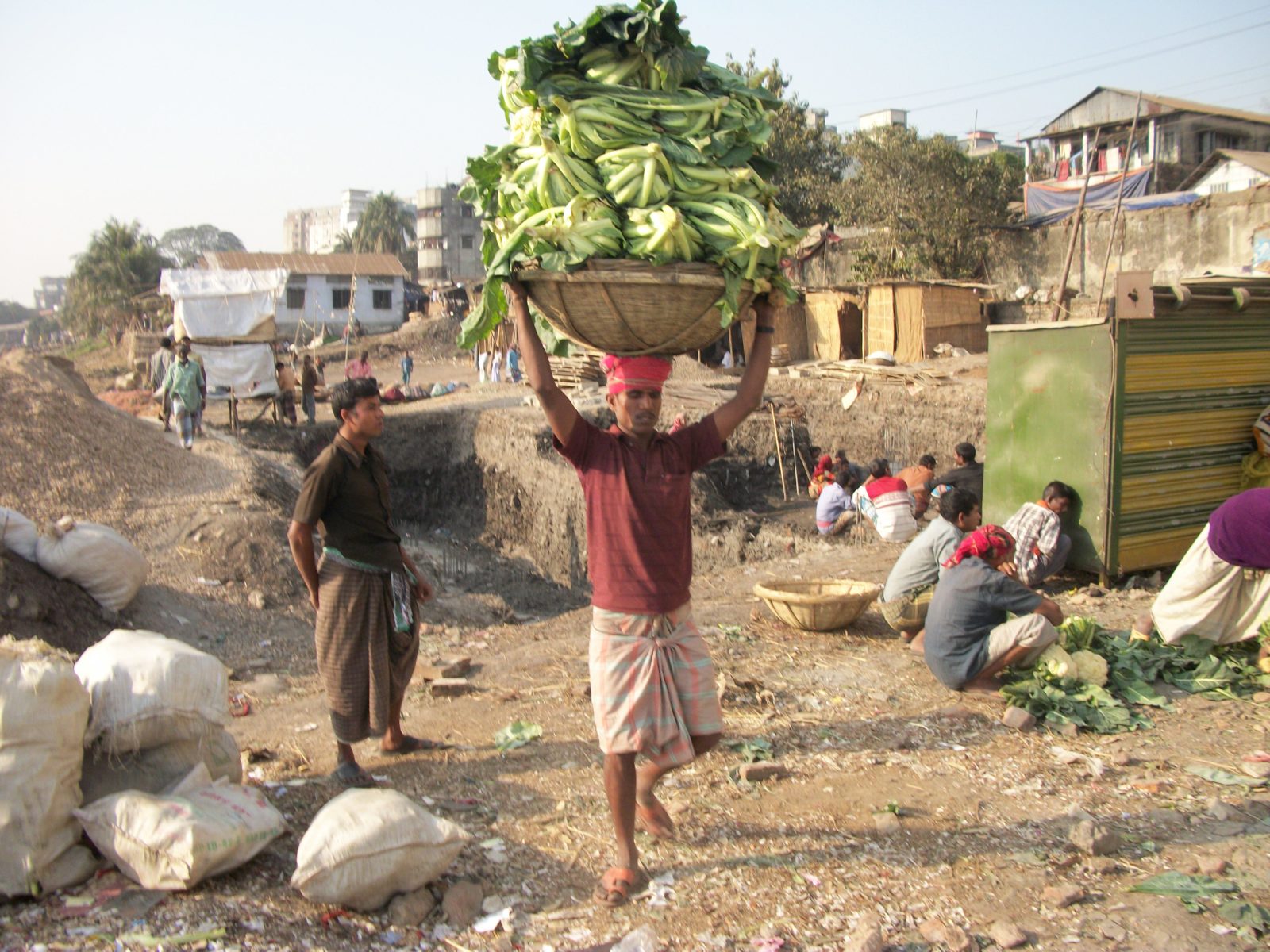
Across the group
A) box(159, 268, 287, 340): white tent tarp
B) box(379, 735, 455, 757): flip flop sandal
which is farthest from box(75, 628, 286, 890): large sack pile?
box(159, 268, 287, 340): white tent tarp

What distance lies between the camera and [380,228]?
175 feet

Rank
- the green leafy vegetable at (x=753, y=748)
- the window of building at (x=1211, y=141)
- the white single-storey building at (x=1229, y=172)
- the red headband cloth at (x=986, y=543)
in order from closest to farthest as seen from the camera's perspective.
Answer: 1. the green leafy vegetable at (x=753, y=748)
2. the red headband cloth at (x=986, y=543)
3. the white single-storey building at (x=1229, y=172)
4. the window of building at (x=1211, y=141)

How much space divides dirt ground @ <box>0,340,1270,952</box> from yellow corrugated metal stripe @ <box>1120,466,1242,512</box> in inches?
27.3

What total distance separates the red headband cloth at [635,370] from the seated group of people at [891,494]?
18.6 ft

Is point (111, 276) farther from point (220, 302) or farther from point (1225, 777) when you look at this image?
point (1225, 777)

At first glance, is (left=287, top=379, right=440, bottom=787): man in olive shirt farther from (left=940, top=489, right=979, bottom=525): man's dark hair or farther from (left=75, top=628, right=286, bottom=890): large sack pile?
(left=940, top=489, right=979, bottom=525): man's dark hair

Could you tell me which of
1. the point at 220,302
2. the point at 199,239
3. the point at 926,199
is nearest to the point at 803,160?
the point at 926,199

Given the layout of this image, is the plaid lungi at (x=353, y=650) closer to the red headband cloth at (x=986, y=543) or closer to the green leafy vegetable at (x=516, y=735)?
the green leafy vegetable at (x=516, y=735)

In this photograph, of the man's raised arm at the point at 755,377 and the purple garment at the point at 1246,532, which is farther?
the purple garment at the point at 1246,532

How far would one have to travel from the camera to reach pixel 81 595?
7.40 metres

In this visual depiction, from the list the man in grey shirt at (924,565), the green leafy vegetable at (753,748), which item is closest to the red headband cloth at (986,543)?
the man in grey shirt at (924,565)

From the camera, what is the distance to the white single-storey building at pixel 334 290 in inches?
1519

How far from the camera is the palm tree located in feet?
175

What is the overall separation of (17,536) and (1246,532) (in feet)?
27.1
